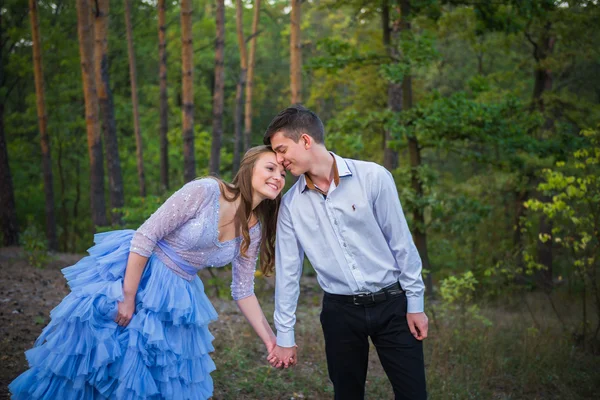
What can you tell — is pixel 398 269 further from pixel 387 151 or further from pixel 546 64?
pixel 546 64

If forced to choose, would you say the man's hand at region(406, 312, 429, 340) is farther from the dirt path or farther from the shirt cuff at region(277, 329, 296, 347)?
the dirt path

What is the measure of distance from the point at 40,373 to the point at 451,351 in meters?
5.54

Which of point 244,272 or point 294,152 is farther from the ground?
point 294,152

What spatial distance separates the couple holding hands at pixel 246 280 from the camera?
3275mm

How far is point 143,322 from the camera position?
3.35 meters

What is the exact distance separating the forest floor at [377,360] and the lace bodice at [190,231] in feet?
7.12

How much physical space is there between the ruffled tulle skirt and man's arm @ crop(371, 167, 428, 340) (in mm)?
1235

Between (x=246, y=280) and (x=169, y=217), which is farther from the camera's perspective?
(x=246, y=280)

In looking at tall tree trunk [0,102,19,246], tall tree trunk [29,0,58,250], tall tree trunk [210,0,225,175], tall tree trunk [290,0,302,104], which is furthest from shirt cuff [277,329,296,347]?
tall tree trunk [0,102,19,246]

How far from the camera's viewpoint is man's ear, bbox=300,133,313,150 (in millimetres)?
3586

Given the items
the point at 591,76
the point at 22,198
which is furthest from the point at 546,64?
the point at 22,198

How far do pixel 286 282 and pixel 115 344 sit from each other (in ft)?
3.59

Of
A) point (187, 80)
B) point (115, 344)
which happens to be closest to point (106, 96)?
point (187, 80)

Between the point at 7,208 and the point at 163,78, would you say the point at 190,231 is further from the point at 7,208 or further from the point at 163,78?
the point at 163,78
